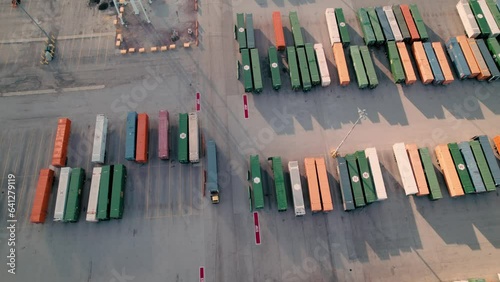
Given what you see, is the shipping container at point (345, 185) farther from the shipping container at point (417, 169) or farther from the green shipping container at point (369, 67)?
the green shipping container at point (369, 67)

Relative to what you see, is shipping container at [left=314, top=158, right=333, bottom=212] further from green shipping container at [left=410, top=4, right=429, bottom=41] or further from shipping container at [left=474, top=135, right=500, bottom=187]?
green shipping container at [left=410, top=4, right=429, bottom=41]

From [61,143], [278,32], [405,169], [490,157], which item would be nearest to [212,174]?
[61,143]

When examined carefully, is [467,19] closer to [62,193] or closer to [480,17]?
[480,17]

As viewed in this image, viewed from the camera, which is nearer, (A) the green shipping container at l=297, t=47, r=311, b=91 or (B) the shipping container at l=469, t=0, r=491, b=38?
(A) the green shipping container at l=297, t=47, r=311, b=91

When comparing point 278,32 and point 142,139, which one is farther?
point 278,32

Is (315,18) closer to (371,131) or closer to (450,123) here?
(371,131)

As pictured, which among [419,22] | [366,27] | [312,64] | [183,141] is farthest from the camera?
[419,22]

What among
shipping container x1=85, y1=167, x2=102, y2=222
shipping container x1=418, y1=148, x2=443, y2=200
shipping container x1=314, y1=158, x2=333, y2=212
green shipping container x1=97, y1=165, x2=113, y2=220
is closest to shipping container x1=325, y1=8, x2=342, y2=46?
shipping container x1=314, y1=158, x2=333, y2=212
